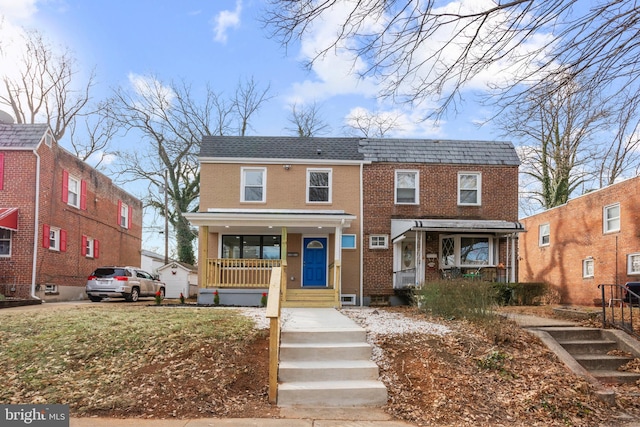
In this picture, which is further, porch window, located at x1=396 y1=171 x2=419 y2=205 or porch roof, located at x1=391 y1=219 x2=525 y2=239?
porch window, located at x1=396 y1=171 x2=419 y2=205

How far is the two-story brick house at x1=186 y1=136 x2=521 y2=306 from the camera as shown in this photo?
17.5 meters

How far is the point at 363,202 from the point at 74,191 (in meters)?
12.5

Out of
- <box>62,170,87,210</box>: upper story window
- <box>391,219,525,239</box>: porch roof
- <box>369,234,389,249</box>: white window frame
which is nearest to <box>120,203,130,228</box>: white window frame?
<box>62,170,87,210</box>: upper story window

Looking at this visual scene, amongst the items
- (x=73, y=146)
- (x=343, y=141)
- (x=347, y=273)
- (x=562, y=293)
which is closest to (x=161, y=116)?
(x=73, y=146)

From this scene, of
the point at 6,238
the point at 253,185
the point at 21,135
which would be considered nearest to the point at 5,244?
the point at 6,238

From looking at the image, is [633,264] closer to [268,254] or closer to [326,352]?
[268,254]

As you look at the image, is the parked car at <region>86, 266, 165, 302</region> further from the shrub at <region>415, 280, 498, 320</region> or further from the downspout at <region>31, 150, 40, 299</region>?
the shrub at <region>415, 280, 498, 320</region>

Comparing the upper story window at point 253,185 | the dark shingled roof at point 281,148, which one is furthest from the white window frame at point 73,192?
the upper story window at point 253,185

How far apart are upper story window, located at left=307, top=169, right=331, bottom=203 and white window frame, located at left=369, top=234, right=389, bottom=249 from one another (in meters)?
2.14

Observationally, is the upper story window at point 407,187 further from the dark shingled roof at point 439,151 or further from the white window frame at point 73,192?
the white window frame at point 73,192

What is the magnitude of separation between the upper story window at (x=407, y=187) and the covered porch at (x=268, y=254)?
275 cm

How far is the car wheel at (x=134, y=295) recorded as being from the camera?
19.2 m

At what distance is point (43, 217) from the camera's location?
Result: 18.0 m
